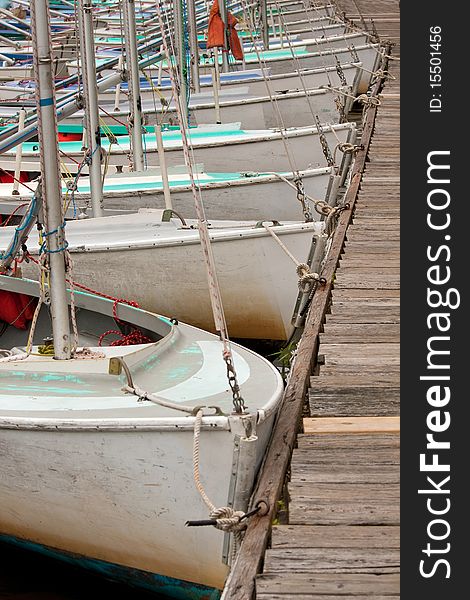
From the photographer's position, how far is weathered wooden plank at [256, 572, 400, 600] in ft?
18.0

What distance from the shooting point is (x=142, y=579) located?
6.91 meters

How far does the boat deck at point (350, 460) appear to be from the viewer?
5.65 m

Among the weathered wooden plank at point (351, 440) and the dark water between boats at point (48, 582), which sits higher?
the weathered wooden plank at point (351, 440)

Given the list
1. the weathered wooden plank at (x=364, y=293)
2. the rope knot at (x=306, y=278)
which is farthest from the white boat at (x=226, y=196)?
the weathered wooden plank at (x=364, y=293)

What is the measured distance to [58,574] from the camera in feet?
25.3

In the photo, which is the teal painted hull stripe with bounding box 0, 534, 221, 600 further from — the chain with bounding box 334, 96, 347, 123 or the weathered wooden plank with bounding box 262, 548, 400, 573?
the chain with bounding box 334, 96, 347, 123

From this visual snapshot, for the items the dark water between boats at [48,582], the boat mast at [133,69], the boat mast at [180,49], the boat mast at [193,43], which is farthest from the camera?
the boat mast at [193,43]

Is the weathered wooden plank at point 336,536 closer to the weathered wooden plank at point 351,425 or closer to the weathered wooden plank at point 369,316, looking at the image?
the weathered wooden plank at point 351,425

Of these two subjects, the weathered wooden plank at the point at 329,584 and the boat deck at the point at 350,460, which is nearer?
the weathered wooden plank at the point at 329,584

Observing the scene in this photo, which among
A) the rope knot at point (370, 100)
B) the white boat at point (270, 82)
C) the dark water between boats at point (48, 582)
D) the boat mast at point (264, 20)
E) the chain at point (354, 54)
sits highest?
the boat mast at point (264, 20)

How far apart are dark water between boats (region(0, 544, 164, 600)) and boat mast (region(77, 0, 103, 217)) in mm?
5139

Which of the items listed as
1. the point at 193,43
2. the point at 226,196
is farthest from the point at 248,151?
the point at 193,43

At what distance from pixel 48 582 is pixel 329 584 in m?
2.70

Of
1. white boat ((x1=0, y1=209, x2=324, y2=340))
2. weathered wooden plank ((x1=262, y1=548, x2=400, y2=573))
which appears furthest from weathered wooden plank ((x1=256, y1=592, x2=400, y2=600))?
white boat ((x1=0, y1=209, x2=324, y2=340))
